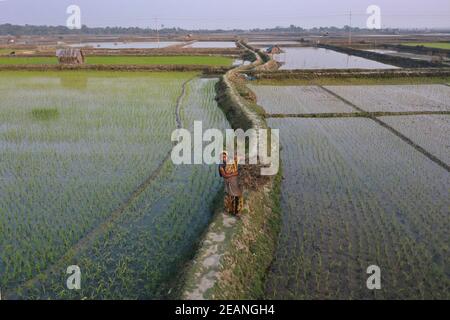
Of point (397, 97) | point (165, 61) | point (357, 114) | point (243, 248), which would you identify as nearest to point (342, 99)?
point (397, 97)

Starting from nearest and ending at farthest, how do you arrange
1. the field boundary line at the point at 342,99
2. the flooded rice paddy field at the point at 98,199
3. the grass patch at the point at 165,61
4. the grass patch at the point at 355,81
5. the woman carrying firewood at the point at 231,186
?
the flooded rice paddy field at the point at 98,199, the woman carrying firewood at the point at 231,186, the field boundary line at the point at 342,99, the grass patch at the point at 355,81, the grass patch at the point at 165,61

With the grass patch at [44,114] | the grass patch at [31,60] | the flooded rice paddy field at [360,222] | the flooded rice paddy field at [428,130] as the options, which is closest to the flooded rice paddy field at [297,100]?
the flooded rice paddy field at [428,130]

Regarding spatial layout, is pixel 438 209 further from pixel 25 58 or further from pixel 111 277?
pixel 25 58

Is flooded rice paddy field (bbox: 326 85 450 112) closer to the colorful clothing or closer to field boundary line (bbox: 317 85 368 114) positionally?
field boundary line (bbox: 317 85 368 114)

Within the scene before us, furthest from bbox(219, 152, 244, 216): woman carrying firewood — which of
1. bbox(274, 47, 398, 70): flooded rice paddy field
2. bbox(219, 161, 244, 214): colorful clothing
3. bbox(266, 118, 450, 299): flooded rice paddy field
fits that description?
bbox(274, 47, 398, 70): flooded rice paddy field

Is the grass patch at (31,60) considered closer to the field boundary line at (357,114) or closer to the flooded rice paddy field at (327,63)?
the flooded rice paddy field at (327,63)

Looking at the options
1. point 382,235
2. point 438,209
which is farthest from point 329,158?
point 382,235
